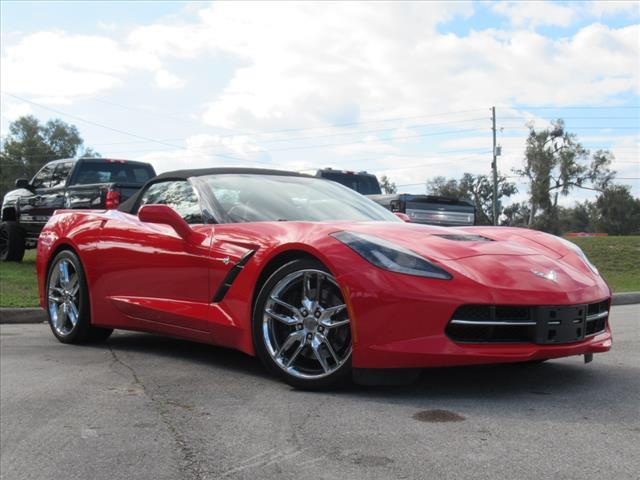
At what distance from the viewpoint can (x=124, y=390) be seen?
4234 millimetres

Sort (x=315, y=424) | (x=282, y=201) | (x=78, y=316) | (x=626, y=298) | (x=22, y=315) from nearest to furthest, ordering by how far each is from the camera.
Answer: (x=315, y=424) → (x=282, y=201) → (x=78, y=316) → (x=22, y=315) → (x=626, y=298)

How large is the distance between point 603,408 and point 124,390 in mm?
2475

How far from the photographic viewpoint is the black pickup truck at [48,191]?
544 inches

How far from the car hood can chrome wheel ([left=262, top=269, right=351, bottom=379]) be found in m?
0.37

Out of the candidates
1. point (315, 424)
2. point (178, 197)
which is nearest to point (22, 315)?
point (178, 197)

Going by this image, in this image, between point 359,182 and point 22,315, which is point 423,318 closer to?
point 22,315

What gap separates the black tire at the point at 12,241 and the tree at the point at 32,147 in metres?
87.1

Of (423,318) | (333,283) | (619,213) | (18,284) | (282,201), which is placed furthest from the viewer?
(619,213)

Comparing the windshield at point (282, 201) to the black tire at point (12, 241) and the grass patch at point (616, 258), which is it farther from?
the black tire at point (12, 241)

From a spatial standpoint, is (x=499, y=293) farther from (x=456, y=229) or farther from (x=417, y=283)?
(x=456, y=229)

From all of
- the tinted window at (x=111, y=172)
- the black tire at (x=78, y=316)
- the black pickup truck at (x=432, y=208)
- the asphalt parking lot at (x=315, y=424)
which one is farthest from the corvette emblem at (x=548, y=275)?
the tinted window at (x=111, y=172)

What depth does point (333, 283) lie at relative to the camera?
397 centimetres

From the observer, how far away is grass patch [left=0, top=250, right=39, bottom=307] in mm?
8932

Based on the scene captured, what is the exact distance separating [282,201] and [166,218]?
28.8 inches
